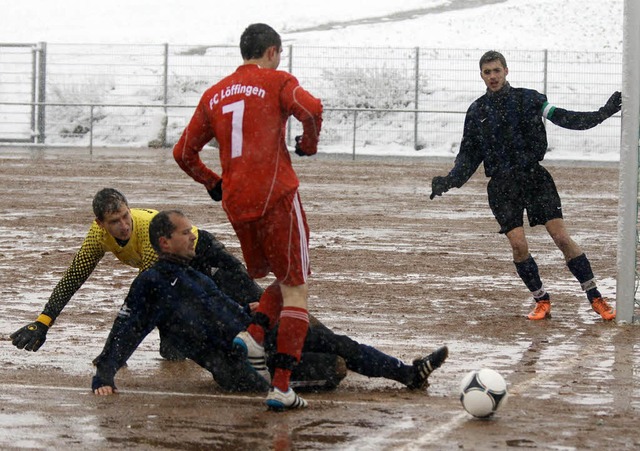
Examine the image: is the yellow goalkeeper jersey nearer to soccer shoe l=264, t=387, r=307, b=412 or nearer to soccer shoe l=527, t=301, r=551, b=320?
soccer shoe l=264, t=387, r=307, b=412

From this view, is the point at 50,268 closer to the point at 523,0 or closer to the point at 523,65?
the point at 523,65

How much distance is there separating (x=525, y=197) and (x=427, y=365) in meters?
3.26

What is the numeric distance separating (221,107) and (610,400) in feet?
8.82

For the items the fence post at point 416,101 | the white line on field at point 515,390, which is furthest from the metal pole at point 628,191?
the fence post at point 416,101

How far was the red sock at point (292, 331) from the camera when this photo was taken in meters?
6.98

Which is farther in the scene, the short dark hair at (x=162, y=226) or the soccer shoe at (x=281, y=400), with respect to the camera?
the short dark hair at (x=162, y=226)

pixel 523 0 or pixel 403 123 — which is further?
pixel 523 0

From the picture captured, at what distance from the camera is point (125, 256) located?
328 inches

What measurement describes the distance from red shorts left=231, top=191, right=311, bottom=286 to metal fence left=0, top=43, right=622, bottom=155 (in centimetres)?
2407

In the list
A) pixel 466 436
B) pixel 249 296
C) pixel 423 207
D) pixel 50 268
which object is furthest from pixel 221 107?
pixel 423 207

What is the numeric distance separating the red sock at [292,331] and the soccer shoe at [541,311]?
3.60 meters

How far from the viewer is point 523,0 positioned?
48312mm

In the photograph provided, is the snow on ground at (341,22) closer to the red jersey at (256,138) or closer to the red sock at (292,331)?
the red jersey at (256,138)

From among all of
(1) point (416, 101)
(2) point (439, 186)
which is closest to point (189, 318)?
(2) point (439, 186)
